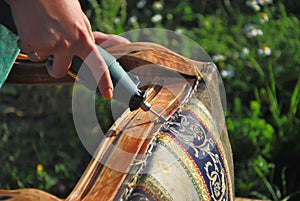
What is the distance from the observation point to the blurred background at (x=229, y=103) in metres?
2.54

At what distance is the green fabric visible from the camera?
1270 millimetres

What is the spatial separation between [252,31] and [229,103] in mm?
370

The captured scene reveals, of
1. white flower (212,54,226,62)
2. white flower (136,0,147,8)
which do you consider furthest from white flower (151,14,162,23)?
white flower (212,54,226,62)

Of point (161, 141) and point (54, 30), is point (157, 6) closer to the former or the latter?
point (161, 141)

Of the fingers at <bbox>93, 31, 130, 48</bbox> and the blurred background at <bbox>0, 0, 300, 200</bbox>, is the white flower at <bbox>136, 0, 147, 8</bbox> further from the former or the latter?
the fingers at <bbox>93, 31, 130, 48</bbox>

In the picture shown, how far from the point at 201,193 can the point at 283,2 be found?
2.32m

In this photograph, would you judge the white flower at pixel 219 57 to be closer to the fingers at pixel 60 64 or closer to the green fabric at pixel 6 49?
the green fabric at pixel 6 49

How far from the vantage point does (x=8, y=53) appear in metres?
1.32

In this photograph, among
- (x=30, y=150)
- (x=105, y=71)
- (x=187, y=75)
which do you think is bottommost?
(x=30, y=150)

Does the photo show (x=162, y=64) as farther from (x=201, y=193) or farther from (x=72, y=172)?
(x=72, y=172)

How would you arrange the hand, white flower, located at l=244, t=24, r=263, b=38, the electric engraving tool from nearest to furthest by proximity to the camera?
the hand < the electric engraving tool < white flower, located at l=244, t=24, r=263, b=38

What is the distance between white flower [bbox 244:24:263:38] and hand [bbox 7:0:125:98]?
2000 mm

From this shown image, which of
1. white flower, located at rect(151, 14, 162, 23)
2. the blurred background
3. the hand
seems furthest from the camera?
white flower, located at rect(151, 14, 162, 23)

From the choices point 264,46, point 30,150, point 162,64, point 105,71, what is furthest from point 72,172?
point 105,71
